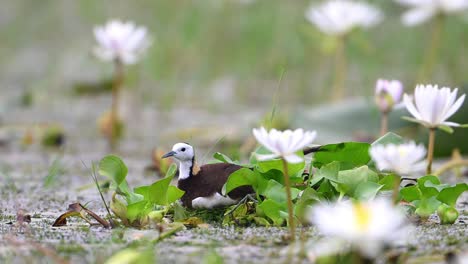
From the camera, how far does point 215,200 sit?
2295 mm

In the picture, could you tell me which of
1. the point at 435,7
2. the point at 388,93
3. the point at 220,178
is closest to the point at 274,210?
the point at 220,178

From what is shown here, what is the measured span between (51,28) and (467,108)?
5.44 metres

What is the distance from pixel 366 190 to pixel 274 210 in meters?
0.23

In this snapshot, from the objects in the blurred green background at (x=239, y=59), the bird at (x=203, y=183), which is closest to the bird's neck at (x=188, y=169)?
the bird at (x=203, y=183)

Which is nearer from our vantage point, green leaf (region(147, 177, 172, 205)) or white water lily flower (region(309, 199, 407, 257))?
white water lily flower (region(309, 199, 407, 257))

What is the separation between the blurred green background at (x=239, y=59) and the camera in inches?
278

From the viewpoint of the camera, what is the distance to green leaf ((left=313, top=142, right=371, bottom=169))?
7.91ft

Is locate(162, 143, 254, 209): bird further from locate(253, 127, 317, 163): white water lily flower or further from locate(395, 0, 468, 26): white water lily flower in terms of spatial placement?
locate(395, 0, 468, 26): white water lily flower

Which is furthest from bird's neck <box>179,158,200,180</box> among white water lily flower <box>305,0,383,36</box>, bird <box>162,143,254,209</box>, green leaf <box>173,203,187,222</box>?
white water lily flower <box>305,0,383,36</box>

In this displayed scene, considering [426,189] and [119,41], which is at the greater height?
[119,41]

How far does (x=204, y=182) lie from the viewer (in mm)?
2326

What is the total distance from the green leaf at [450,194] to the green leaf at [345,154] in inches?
8.3

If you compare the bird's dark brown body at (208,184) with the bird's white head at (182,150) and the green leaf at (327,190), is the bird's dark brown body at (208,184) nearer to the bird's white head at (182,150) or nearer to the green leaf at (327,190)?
the bird's white head at (182,150)

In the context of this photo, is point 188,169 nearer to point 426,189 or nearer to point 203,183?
point 203,183
